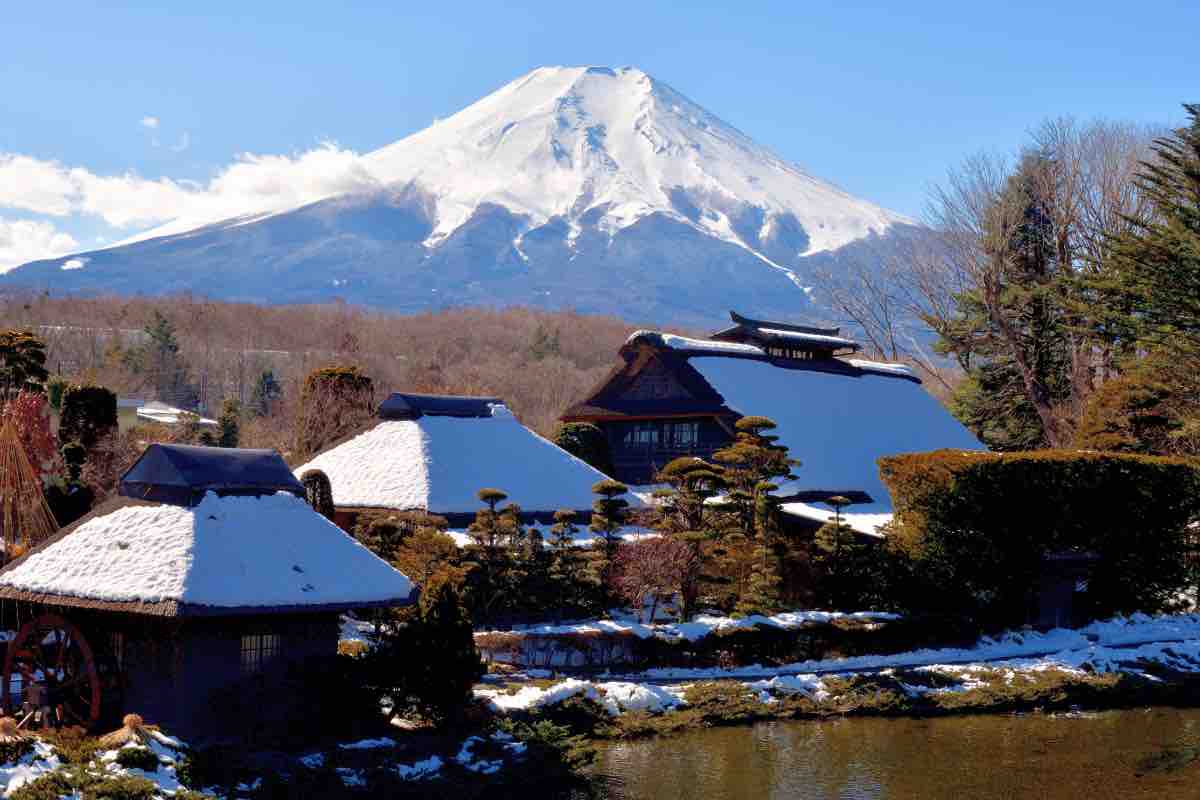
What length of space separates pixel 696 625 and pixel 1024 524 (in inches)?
347

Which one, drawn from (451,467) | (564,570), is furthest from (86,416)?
(564,570)

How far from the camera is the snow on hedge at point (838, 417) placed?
1544 inches

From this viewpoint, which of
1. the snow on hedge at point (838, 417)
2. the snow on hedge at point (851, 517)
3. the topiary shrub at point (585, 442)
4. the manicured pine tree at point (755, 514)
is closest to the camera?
the manicured pine tree at point (755, 514)

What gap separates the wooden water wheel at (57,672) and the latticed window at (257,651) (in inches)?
82.3

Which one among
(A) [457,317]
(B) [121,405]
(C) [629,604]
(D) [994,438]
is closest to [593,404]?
(C) [629,604]

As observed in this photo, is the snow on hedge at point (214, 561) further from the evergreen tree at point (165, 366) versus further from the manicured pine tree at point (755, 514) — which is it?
the evergreen tree at point (165, 366)

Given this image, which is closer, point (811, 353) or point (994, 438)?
point (811, 353)

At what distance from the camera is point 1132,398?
3984 centimetres

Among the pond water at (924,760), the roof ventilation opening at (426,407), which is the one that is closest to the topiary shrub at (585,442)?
the roof ventilation opening at (426,407)

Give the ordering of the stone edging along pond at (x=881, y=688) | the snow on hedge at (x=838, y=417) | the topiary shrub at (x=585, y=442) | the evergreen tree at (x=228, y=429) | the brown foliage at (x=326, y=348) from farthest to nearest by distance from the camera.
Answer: the brown foliage at (x=326, y=348) → the evergreen tree at (x=228, y=429) → the topiary shrub at (x=585, y=442) → the snow on hedge at (x=838, y=417) → the stone edging along pond at (x=881, y=688)

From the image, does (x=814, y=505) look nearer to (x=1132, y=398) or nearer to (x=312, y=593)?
(x=1132, y=398)

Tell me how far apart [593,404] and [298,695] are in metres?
25.3

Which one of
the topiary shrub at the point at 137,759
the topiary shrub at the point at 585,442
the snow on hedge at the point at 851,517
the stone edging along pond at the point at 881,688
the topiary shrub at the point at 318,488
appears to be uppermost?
the topiary shrub at the point at 585,442

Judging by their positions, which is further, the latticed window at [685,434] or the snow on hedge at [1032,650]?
the latticed window at [685,434]
